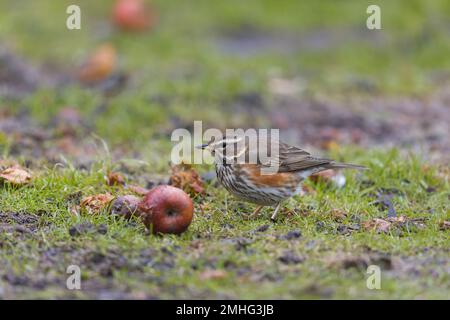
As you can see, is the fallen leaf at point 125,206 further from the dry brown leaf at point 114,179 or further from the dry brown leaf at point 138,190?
the dry brown leaf at point 114,179

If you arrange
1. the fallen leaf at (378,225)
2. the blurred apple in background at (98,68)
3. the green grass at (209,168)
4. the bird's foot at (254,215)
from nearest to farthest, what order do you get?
the green grass at (209,168), the fallen leaf at (378,225), the bird's foot at (254,215), the blurred apple in background at (98,68)

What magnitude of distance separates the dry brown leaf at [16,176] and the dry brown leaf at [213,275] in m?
2.65

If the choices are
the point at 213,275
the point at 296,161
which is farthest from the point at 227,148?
the point at 213,275

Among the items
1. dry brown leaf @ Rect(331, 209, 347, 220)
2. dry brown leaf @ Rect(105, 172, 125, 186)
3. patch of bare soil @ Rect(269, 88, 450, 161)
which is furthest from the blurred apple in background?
dry brown leaf @ Rect(331, 209, 347, 220)

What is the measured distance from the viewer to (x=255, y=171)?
757 cm

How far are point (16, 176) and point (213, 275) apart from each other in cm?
281

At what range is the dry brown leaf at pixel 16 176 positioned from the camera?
7781 mm

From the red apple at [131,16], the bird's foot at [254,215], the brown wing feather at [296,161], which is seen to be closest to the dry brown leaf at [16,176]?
the bird's foot at [254,215]

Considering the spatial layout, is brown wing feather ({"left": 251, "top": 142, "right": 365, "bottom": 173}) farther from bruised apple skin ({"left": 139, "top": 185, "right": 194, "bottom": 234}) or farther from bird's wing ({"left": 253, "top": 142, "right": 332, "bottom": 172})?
bruised apple skin ({"left": 139, "top": 185, "right": 194, "bottom": 234})

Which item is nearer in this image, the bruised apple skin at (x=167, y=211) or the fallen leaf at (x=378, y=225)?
the bruised apple skin at (x=167, y=211)

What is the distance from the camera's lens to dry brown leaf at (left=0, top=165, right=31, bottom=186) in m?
7.78

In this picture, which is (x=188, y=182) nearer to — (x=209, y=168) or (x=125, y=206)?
(x=125, y=206)
